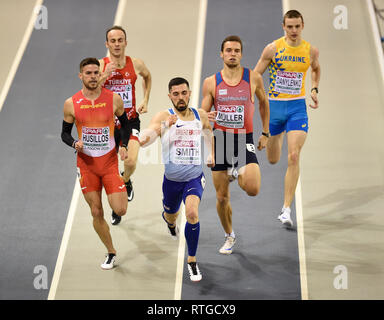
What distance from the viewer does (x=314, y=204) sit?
32.6 feet

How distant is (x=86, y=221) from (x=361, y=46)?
6.03 meters

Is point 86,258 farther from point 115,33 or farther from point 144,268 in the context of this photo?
point 115,33

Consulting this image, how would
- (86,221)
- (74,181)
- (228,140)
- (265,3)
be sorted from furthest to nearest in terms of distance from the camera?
(265,3) → (74,181) → (86,221) → (228,140)

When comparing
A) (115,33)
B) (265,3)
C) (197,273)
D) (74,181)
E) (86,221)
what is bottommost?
(197,273)

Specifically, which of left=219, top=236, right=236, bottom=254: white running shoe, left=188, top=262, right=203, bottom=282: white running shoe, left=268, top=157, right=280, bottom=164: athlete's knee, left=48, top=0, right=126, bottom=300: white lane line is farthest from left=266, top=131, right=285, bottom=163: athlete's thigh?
left=48, top=0, right=126, bottom=300: white lane line

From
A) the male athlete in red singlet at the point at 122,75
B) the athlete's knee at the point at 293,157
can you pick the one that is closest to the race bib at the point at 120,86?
the male athlete in red singlet at the point at 122,75

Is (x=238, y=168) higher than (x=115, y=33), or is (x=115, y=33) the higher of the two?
(x=115, y=33)

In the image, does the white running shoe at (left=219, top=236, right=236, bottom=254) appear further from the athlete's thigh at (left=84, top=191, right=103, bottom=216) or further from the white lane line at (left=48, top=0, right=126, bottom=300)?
the white lane line at (left=48, top=0, right=126, bottom=300)

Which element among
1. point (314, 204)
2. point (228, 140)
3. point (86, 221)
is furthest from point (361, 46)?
point (86, 221)

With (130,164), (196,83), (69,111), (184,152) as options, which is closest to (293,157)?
(184,152)

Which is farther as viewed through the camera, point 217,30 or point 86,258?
point 217,30

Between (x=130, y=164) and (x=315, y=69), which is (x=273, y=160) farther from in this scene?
(x=130, y=164)

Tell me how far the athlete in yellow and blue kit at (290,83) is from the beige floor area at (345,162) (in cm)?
68

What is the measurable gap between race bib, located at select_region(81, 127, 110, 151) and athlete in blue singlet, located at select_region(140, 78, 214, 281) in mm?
427
